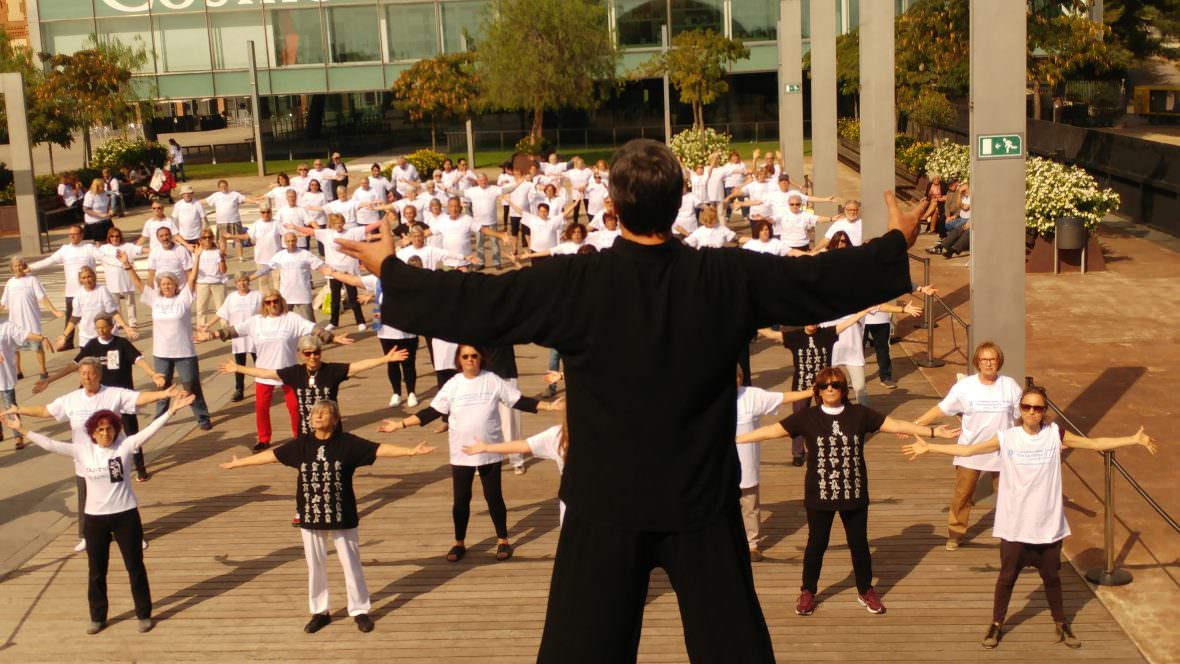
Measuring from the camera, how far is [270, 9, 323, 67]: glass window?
2303 inches

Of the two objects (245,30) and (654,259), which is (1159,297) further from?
(245,30)

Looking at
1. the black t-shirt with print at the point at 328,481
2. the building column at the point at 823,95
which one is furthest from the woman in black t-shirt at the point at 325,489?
the building column at the point at 823,95

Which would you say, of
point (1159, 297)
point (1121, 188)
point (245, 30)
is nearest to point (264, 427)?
point (1159, 297)

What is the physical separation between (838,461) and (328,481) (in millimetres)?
3518

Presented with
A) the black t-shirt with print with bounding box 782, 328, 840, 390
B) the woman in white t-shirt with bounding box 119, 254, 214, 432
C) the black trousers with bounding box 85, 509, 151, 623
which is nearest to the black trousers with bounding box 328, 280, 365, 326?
the woman in white t-shirt with bounding box 119, 254, 214, 432

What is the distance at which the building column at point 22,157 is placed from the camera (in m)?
32.7

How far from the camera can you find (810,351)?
12953 mm

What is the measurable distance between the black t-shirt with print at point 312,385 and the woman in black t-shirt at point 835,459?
4.53 m

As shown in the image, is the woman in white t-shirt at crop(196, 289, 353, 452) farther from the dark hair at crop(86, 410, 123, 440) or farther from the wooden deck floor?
the dark hair at crop(86, 410, 123, 440)

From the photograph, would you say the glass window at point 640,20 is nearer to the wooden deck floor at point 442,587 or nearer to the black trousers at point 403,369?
the black trousers at point 403,369

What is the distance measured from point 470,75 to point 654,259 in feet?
164

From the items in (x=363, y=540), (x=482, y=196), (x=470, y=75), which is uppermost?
(x=470, y=75)

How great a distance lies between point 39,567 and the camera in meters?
11.5

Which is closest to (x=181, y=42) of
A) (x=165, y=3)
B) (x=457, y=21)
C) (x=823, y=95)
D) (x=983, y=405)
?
(x=165, y=3)
